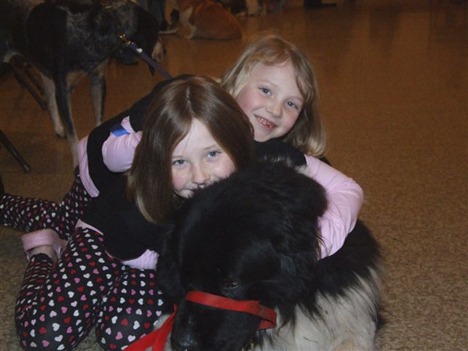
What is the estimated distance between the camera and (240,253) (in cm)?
133

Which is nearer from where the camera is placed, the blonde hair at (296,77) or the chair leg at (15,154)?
the blonde hair at (296,77)

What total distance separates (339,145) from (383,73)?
7.26 ft

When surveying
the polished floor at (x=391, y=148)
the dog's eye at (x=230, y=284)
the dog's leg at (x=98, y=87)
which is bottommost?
the polished floor at (x=391, y=148)

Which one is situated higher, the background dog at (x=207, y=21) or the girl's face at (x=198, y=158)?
the girl's face at (x=198, y=158)

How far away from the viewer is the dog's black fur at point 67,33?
129 inches

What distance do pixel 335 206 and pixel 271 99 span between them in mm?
481

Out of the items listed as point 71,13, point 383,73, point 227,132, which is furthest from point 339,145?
point 383,73

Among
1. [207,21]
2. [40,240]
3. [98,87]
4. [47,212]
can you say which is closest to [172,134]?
[40,240]

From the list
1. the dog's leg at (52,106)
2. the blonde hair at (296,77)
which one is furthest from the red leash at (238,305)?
the dog's leg at (52,106)

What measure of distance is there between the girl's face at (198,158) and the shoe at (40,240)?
74 centimetres

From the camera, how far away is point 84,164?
7.20ft

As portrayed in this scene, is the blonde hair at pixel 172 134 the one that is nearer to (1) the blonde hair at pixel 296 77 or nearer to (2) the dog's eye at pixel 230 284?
(1) the blonde hair at pixel 296 77

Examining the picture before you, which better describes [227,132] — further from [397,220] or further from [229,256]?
[397,220]

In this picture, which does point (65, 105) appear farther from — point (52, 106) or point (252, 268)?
point (252, 268)
